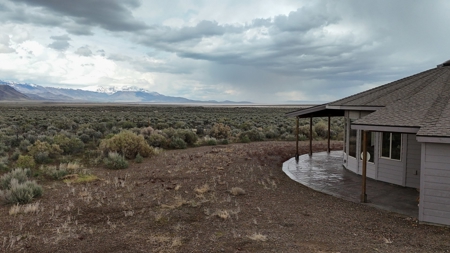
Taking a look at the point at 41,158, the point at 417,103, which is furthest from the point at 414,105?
the point at 41,158

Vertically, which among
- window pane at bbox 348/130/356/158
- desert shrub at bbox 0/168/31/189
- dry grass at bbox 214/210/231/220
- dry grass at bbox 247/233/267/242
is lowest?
dry grass at bbox 214/210/231/220

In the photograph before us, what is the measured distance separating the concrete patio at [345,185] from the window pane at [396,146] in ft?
3.11

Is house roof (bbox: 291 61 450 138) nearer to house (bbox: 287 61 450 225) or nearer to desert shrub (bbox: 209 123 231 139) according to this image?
house (bbox: 287 61 450 225)

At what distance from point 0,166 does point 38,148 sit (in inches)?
88.3

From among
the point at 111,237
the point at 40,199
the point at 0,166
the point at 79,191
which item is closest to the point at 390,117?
the point at 111,237

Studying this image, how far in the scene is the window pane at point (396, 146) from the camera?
998 centimetres

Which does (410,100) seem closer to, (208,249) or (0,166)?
(208,249)

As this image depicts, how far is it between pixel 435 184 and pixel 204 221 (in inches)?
199

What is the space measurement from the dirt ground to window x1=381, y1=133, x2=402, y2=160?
2.91 metres

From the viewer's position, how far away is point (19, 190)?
29.1 feet

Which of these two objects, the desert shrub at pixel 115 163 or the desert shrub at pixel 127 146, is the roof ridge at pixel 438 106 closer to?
the desert shrub at pixel 115 163

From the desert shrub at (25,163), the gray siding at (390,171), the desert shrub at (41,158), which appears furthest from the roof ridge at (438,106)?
the desert shrub at (41,158)

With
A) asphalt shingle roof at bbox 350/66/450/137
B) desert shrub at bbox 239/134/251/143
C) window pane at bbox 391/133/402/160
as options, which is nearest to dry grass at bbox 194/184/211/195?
asphalt shingle roof at bbox 350/66/450/137

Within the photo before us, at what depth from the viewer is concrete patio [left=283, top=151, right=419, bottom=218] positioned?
833 cm
